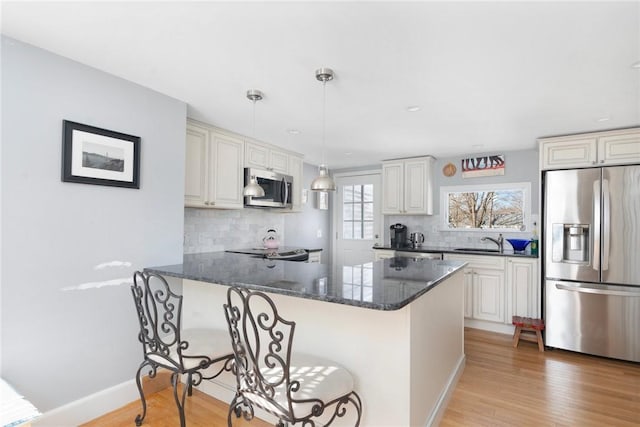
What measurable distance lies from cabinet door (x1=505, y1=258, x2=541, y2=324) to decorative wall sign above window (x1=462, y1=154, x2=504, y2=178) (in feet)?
4.04

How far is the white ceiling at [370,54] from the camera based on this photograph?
149 cm

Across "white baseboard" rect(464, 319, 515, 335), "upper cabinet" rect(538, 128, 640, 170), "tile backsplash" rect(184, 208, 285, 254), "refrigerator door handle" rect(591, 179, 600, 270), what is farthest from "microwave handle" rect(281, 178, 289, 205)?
"refrigerator door handle" rect(591, 179, 600, 270)

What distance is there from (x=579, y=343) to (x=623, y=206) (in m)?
1.37

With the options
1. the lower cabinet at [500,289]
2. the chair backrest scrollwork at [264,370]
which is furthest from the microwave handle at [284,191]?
the chair backrest scrollwork at [264,370]

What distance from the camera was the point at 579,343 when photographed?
125 inches

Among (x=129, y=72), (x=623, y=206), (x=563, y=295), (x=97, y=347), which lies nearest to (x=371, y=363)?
(x=97, y=347)

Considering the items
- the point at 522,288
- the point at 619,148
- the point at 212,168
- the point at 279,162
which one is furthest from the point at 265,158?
the point at 619,148

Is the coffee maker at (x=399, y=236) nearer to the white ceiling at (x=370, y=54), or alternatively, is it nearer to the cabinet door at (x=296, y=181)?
the cabinet door at (x=296, y=181)

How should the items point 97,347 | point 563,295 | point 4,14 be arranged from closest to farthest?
point 4,14, point 97,347, point 563,295

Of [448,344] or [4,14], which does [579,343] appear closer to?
[448,344]

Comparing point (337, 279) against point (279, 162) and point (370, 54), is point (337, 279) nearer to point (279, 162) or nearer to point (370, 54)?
point (370, 54)

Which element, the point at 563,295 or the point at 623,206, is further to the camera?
the point at 563,295

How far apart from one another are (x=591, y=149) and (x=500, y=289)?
1725 millimetres

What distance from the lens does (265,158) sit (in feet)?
12.8
